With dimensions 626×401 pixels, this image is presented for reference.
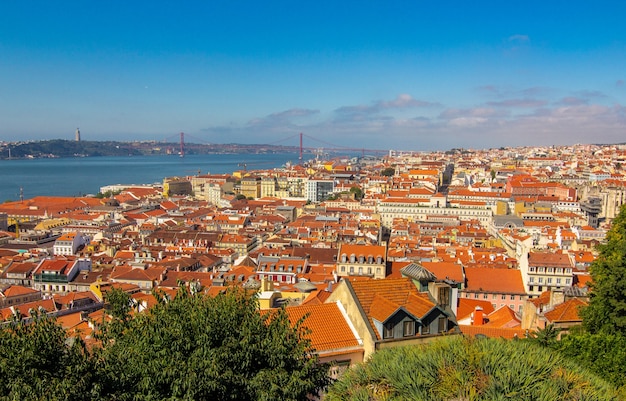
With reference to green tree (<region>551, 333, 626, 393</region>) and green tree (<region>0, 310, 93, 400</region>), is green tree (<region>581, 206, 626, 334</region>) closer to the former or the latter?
green tree (<region>551, 333, 626, 393</region>)

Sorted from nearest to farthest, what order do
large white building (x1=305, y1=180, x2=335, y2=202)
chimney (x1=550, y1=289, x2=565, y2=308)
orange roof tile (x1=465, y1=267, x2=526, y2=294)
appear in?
chimney (x1=550, y1=289, x2=565, y2=308) < orange roof tile (x1=465, y1=267, x2=526, y2=294) < large white building (x1=305, y1=180, x2=335, y2=202)

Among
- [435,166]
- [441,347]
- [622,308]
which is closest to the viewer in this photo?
[441,347]

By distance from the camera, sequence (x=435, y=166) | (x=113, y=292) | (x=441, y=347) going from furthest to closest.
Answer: (x=435, y=166)
(x=113, y=292)
(x=441, y=347)

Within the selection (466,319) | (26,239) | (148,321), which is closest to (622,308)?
(466,319)

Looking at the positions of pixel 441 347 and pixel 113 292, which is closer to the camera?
pixel 441 347

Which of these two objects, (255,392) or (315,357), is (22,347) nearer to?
(255,392)

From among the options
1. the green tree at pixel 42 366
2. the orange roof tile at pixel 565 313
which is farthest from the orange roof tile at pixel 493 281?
the green tree at pixel 42 366

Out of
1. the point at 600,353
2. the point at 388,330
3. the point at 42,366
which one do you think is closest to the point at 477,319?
the point at 600,353

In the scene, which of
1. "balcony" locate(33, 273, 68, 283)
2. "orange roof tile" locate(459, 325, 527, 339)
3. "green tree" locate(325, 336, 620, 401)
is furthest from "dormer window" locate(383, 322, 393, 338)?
"balcony" locate(33, 273, 68, 283)
